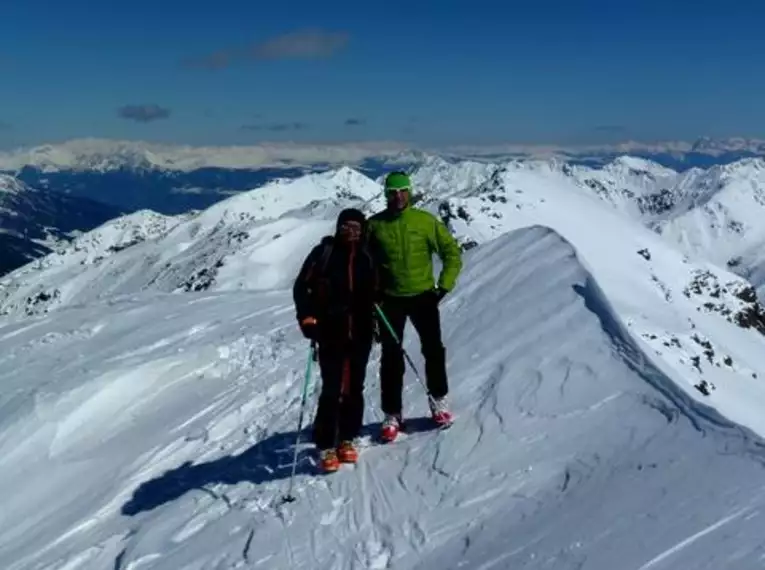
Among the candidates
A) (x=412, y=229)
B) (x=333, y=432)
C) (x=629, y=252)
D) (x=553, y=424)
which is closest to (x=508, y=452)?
(x=553, y=424)

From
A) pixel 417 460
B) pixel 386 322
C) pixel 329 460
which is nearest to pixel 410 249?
pixel 386 322

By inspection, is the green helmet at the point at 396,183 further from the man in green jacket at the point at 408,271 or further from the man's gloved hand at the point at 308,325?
the man's gloved hand at the point at 308,325

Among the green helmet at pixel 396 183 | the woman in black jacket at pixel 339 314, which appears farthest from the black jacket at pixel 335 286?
the green helmet at pixel 396 183

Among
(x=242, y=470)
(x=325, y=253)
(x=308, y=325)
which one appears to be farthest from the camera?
(x=242, y=470)

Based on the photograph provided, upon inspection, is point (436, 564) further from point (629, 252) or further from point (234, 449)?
point (629, 252)

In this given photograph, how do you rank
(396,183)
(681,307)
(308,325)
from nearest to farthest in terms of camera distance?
(308,325), (396,183), (681,307)

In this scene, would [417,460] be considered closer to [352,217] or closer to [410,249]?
[410,249]

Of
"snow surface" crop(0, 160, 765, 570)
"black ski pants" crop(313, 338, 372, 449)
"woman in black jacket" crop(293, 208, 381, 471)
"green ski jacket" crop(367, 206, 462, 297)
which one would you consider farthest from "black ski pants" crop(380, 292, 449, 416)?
"snow surface" crop(0, 160, 765, 570)
